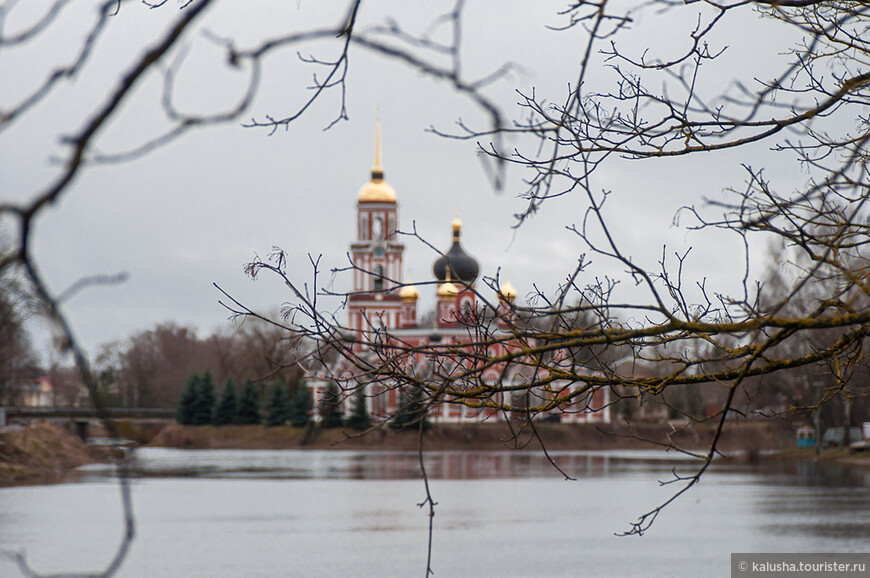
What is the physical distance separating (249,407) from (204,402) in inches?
96.7

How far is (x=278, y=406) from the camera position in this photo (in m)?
57.7

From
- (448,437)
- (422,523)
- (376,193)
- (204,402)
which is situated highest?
(376,193)

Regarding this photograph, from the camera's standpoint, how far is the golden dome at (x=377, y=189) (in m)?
63.3

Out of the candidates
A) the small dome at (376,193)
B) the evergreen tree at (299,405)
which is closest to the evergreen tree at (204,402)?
the evergreen tree at (299,405)

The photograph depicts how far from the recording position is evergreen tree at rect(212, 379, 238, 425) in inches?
2301

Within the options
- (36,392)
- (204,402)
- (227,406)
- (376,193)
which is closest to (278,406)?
(227,406)

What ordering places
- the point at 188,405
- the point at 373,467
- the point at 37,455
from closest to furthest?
the point at 37,455 → the point at 373,467 → the point at 188,405

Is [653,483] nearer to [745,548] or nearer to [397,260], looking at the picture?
[745,548]

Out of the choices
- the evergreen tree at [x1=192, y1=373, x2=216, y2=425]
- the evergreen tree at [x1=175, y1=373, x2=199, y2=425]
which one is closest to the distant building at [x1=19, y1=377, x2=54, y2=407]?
the evergreen tree at [x1=175, y1=373, x2=199, y2=425]

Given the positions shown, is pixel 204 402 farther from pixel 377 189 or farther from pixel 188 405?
pixel 377 189

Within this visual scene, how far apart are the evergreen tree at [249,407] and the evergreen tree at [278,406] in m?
0.97

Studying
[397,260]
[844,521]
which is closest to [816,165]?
[844,521]

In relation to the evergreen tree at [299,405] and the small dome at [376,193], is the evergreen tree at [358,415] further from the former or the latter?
the small dome at [376,193]

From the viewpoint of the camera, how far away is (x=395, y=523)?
20203 mm
